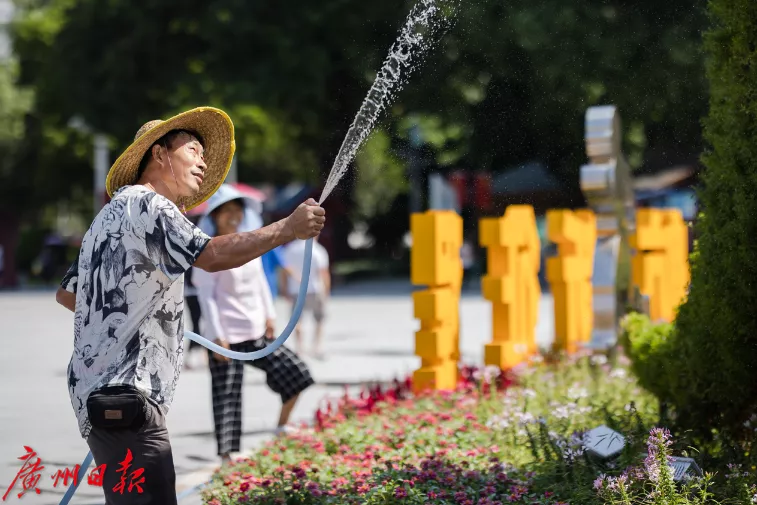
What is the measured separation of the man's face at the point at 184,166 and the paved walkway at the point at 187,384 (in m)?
2.55

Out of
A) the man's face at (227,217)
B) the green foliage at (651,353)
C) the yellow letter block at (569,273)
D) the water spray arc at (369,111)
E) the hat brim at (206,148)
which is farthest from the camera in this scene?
the yellow letter block at (569,273)

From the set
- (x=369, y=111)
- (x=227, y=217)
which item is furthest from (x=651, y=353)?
(x=227, y=217)

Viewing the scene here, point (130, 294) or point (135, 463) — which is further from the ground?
point (130, 294)

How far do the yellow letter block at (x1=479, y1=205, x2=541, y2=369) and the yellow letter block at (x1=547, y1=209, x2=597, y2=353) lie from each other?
1.13 feet

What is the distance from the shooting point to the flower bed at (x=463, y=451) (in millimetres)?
5273

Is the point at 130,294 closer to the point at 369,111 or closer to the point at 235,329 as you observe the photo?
the point at 369,111

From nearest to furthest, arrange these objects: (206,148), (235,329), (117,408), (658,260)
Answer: (117,408) → (206,148) → (235,329) → (658,260)

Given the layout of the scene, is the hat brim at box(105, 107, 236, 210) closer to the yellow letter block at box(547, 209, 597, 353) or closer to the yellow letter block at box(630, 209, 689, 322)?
Answer: the yellow letter block at box(547, 209, 597, 353)

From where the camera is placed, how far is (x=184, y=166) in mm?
4188

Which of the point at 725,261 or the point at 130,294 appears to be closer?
the point at 130,294

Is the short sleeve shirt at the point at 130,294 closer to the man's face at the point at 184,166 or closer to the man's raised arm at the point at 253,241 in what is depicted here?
the man's raised arm at the point at 253,241

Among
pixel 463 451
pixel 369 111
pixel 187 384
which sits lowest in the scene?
pixel 187 384

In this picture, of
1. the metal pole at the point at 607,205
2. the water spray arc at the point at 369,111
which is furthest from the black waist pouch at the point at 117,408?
the metal pole at the point at 607,205

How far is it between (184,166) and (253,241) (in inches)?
20.9
